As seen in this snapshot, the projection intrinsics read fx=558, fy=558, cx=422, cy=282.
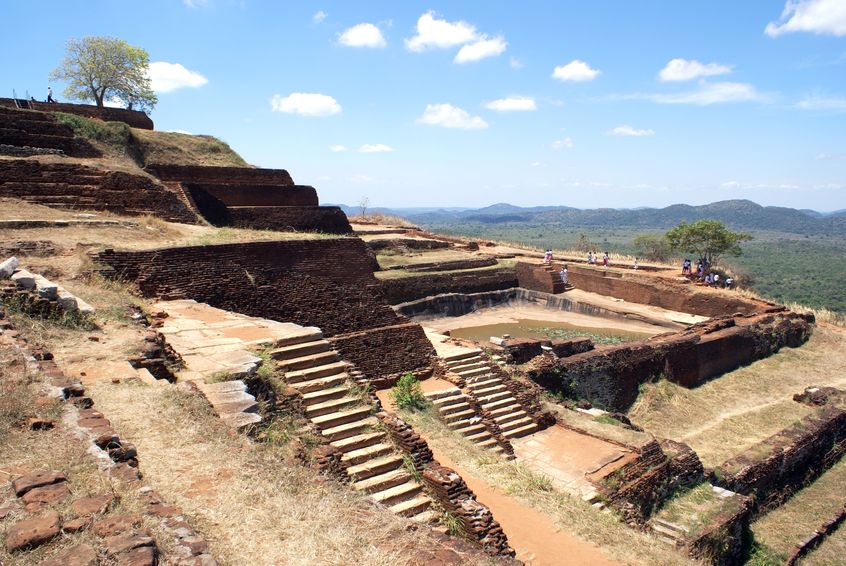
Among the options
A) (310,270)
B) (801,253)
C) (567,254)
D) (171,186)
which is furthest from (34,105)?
(801,253)

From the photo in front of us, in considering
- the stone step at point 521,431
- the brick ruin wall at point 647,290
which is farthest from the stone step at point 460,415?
the brick ruin wall at point 647,290

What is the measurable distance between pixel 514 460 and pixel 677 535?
2454 mm

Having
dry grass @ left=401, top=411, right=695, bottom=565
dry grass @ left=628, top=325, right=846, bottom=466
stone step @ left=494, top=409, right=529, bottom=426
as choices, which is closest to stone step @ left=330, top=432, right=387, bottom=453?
dry grass @ left=401, top=411, right=695, bottom=565

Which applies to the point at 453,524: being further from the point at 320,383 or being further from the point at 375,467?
the point at 320,383

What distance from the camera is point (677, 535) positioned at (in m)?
7.57

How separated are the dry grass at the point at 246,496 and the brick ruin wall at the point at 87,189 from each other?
34.1ft

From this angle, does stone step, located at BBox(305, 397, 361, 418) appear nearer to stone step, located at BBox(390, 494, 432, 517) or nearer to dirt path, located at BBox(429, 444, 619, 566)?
stone step, located at BBox(390, 494, 432, 517)

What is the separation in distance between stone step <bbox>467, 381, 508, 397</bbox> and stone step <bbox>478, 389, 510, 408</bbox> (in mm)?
54

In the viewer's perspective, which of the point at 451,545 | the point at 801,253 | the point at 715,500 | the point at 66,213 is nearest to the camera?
the point at 451,545

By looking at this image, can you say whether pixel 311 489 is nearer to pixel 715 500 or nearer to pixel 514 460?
pixel 514 460

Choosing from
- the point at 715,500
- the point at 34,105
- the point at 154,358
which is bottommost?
the point at 715,500

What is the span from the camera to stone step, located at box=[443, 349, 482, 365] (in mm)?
10948

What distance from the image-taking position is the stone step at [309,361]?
23.4 ft

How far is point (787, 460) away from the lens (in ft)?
34.6
